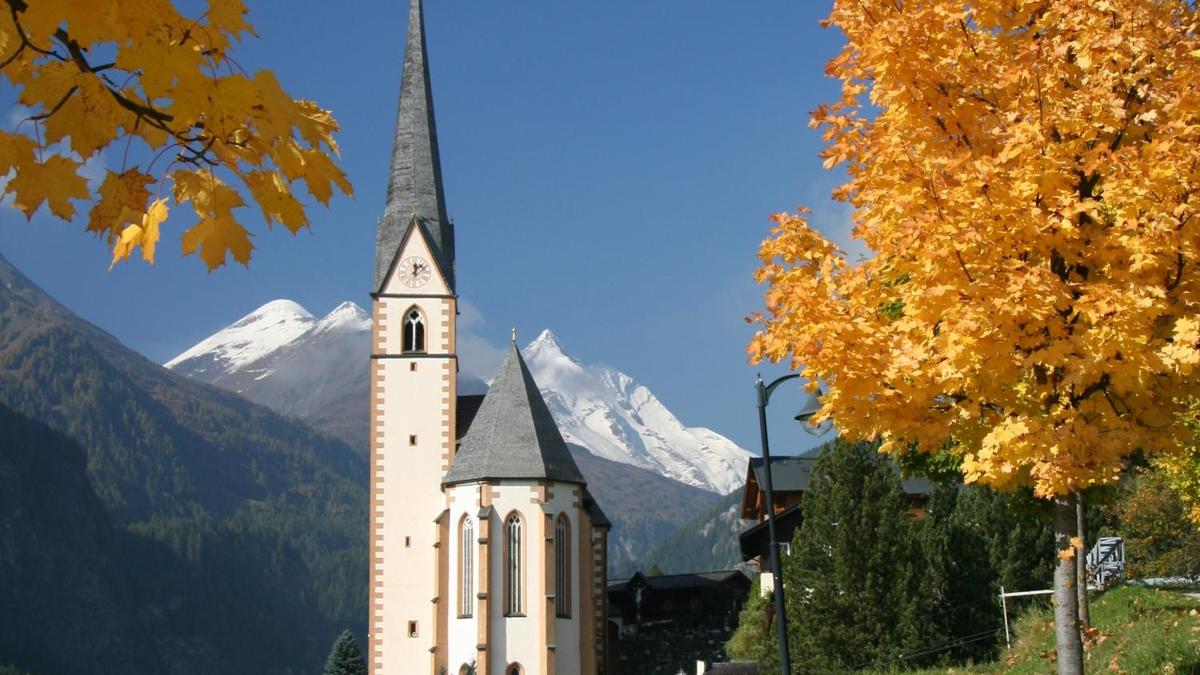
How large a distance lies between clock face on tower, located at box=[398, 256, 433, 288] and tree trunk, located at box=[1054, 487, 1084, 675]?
138ft

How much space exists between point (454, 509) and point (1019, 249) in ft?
129

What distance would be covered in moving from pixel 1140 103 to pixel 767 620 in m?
30.2

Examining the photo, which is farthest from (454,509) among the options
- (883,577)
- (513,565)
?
(883,577)

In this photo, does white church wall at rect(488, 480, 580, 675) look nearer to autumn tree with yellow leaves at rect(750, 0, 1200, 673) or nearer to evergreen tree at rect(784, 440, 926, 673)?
evergreen tree at rect(784, 440, 926, 673)

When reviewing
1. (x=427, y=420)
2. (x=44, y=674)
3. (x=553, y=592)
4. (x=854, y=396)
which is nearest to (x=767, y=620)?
(x=553, y=592)

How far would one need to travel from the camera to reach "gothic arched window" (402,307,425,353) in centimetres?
5212

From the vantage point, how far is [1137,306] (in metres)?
10.5

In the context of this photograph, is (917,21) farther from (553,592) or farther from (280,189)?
(553,592)

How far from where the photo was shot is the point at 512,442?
160 ft

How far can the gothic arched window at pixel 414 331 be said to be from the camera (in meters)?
52.1

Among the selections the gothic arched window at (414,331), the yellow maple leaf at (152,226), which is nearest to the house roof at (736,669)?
the gothic arched window at (414,331)

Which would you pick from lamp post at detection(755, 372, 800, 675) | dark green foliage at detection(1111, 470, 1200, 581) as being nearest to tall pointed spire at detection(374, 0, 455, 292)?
dark green foliage at detection(1111, 470, 1200, 581)

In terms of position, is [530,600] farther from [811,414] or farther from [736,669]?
[811,414]

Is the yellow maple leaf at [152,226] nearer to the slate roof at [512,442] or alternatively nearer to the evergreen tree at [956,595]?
the evergreen tree at [956,595]
